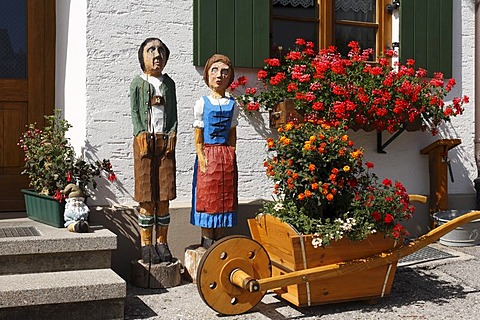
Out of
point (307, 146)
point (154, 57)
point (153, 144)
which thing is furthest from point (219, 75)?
point (307, 146)

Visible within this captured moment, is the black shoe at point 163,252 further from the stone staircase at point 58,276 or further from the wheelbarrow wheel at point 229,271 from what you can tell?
the wheelbarrow wheel at point 229,271

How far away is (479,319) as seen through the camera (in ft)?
14.5

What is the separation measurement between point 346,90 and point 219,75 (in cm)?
128

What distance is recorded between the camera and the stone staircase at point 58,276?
4.07 meters

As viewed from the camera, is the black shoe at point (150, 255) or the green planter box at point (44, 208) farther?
the black shoe at point (150, 255)

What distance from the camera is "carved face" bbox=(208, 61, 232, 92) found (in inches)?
200

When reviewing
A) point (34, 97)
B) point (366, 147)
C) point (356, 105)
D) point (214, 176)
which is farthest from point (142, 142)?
point (366, 147)

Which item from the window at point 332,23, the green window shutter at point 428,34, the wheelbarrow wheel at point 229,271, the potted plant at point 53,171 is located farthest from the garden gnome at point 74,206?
the green window shutter at point 428,34

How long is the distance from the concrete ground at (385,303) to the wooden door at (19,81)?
60.6 inches

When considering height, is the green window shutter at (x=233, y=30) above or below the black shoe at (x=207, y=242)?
above

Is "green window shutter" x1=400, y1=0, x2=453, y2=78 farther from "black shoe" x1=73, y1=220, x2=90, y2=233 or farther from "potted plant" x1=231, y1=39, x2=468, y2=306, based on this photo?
"black shoe" x1=73, y1=220, x2=90, y2=233

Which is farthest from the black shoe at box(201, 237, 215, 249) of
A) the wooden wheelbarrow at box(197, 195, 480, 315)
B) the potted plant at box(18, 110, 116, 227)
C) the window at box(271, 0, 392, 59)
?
the window at box(271, 0, 392, 59)

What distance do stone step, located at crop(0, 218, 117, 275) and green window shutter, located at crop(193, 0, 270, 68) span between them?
1.85 meters

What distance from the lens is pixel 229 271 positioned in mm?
4215
